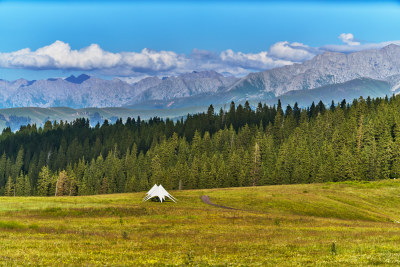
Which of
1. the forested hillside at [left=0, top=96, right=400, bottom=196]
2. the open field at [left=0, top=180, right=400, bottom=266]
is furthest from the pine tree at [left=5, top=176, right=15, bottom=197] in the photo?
the open field at [left=0, top=180, right=400, bottom=266]

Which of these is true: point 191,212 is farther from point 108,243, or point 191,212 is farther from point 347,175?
point 347,175

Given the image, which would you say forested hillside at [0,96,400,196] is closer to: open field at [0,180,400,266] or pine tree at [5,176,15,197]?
pine tree at [5,176,15,197]

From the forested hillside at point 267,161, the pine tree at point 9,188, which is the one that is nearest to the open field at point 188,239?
the forested hillside at point 267,161

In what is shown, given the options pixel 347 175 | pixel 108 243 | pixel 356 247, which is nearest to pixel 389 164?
pixel 347 175

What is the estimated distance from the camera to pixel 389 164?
123125 mm

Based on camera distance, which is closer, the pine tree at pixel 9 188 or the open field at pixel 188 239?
the open field at pixel 188 239

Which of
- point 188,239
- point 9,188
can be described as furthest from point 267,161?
point 9,188

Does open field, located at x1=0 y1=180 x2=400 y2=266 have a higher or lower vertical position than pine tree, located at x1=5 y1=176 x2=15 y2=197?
higher

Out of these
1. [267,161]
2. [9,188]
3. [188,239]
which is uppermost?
[267,161]

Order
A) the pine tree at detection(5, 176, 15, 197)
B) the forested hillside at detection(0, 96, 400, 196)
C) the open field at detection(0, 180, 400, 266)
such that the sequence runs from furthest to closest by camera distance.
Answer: the pine tree at detection(5, 176, 15, 197)
the forested hillside at detection(0, 96, 400, 196)
the open field at detection(0, 180, 400, 266)

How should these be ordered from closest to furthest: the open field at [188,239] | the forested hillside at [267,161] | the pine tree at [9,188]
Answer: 1. the open field at [188,239]
2. the forested hillside at [267,161]
3. the pine tree at [9,188]

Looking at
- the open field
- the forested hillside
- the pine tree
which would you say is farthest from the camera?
the pine tree

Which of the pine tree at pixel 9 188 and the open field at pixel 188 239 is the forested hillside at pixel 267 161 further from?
the open field at pixel 188 239

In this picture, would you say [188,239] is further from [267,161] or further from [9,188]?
[9,188]
